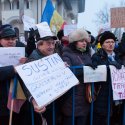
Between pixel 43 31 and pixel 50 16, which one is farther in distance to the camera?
pixel 50 16

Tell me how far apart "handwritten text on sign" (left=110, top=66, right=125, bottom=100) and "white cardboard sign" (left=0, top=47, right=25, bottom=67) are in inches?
45.2

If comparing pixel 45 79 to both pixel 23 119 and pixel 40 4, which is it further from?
pixel 40 4

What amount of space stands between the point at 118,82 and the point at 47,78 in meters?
0.94

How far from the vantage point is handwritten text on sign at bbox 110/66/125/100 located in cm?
379

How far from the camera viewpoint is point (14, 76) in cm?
347

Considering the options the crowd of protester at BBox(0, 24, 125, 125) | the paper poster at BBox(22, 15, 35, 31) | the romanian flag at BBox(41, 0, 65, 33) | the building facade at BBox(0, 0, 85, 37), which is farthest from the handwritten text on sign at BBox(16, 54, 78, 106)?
the building facade at BBox(0, 0, 85, 37)

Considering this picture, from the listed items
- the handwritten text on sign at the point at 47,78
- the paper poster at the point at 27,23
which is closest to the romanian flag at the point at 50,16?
the paper poster at the point at 27,23

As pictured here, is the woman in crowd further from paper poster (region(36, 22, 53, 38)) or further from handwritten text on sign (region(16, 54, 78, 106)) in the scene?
paper poster (region(36, 22, 53, 38))

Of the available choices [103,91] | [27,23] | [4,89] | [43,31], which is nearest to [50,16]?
[27,23]

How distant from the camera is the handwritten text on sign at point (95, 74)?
12.1ft

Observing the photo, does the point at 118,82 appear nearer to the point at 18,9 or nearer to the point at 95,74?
the point at 95,74

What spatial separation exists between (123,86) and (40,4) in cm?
4014

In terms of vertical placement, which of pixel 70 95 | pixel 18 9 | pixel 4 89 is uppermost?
pixel 18 9

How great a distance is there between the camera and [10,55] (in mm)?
3619
